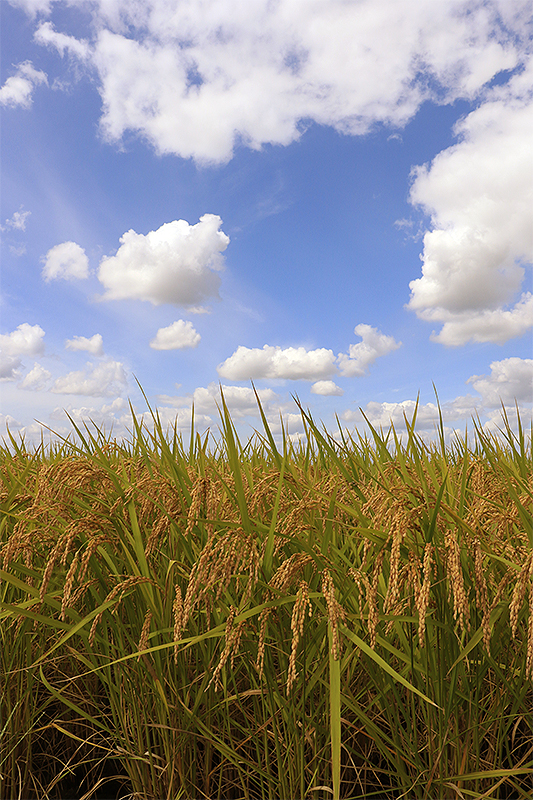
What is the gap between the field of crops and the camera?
5.88ft

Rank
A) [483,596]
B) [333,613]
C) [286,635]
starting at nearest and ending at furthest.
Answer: [333,613] → [483,596] → [286,635]

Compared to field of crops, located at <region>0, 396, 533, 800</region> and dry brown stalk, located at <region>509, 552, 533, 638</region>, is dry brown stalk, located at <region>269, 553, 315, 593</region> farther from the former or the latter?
dry brown stalk, located at <region>509, 552, 533, 638</region>

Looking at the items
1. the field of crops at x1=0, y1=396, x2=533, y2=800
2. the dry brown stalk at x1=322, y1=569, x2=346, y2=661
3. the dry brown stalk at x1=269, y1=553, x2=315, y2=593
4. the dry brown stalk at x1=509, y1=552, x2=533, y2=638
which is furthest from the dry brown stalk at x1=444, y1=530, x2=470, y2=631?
the dry brown stalk at x1=269, y1=553, x2=315, y2=593

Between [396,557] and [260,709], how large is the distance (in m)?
1.29

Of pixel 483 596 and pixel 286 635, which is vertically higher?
pixel 483 596

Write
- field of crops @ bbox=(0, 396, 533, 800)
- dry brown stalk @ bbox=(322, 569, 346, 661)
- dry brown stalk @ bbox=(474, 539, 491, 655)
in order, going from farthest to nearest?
1. field of crops @ bbox=(0, 396, 533, 800)
2. dry brown stalk @ bbox=(474, 539, 491, 655)
3. dry brown stalk @ bbox=(322, 569, 346, 661)

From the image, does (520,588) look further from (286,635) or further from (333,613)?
(286,635)

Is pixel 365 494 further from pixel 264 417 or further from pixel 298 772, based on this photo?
pixel 298 772

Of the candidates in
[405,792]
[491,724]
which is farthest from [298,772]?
[491,724]

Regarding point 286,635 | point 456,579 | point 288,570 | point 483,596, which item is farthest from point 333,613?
point 286,635

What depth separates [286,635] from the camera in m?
2.22

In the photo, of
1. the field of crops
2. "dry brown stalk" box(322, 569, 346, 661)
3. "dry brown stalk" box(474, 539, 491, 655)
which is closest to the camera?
"dry brown stalk" box(322, 569, 346, 661)

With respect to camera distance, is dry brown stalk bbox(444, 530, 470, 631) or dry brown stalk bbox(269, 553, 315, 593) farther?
dry brown stalk bbox(269, 553, 315, 593)

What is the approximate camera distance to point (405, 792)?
6.42 ft
